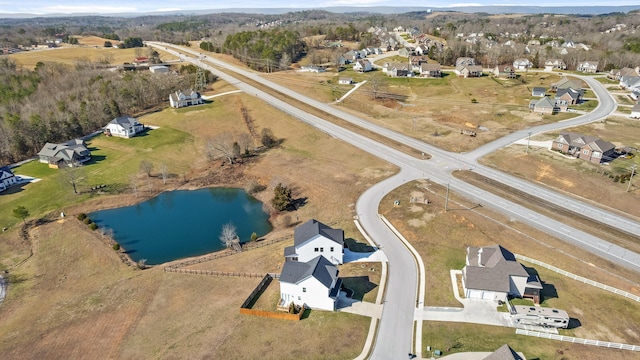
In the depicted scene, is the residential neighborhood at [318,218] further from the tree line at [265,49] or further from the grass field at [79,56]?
the grass field at [79,56]

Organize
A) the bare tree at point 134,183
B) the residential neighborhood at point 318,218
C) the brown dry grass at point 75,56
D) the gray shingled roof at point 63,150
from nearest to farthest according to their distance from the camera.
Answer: the residential neighborhood at point 318,218
the bare tree at point 134,183
the gray shingled roof at point 63,150
the brown dry grass at point 75,56

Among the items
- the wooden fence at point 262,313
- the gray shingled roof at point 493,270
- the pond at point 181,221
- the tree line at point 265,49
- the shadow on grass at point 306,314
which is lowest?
the pond at point 181,221

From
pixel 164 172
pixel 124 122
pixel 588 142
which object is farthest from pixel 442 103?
pixel 124 122

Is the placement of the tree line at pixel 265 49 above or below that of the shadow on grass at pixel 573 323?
above

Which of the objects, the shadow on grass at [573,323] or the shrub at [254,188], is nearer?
the shadow on grass at [573,323]

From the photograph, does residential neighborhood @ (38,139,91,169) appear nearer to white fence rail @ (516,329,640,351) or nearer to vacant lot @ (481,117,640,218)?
vacant lot @ (481,117,640,218)

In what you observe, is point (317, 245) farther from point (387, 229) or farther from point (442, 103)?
point (442, 103)

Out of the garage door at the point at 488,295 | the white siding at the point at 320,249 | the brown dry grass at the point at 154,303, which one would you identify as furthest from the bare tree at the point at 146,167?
the garage door at the point at 488,295
